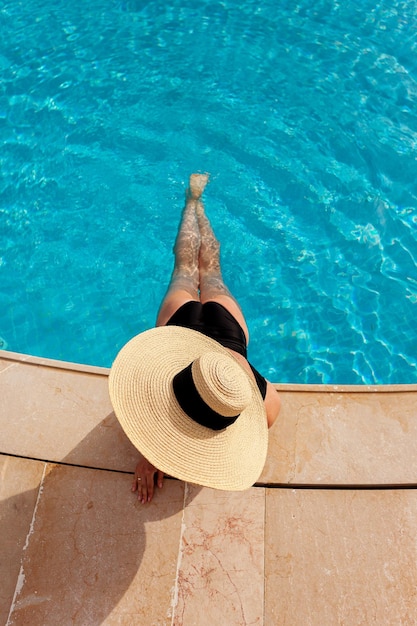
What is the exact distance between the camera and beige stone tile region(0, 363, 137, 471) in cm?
400

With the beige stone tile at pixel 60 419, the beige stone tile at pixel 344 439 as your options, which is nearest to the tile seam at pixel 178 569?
the beige stone tile at pixel 60 419

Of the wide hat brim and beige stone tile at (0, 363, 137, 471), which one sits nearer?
the wide hat brim

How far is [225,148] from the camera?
673 centimetres

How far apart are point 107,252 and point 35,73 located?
3.19 meters

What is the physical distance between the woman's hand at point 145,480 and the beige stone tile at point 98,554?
67mm

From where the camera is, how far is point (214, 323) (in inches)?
163

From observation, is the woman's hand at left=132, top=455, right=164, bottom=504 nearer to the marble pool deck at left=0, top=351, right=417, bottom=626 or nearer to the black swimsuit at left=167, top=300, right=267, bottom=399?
the marble pool deck at left=0, top=351, right=417, bottom=626

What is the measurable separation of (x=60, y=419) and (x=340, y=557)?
7.21 ft

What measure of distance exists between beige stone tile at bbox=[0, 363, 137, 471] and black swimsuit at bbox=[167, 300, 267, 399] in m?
0.83

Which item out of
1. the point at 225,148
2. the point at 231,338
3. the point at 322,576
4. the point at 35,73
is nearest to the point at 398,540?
the point at 322,576

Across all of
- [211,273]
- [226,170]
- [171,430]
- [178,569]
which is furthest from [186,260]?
[178,569]

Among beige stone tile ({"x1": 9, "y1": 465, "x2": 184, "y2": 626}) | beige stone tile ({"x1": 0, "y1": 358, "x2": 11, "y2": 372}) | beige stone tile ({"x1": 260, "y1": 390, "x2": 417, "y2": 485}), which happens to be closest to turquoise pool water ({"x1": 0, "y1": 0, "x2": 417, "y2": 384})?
beige stone tile ({"x1": 0, "y1": 358, "x2": 11, "y2": 372})

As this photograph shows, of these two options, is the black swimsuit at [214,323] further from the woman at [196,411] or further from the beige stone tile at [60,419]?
the beige stone tile at [60,419]

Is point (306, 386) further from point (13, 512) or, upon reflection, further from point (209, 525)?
point (13, 512)
